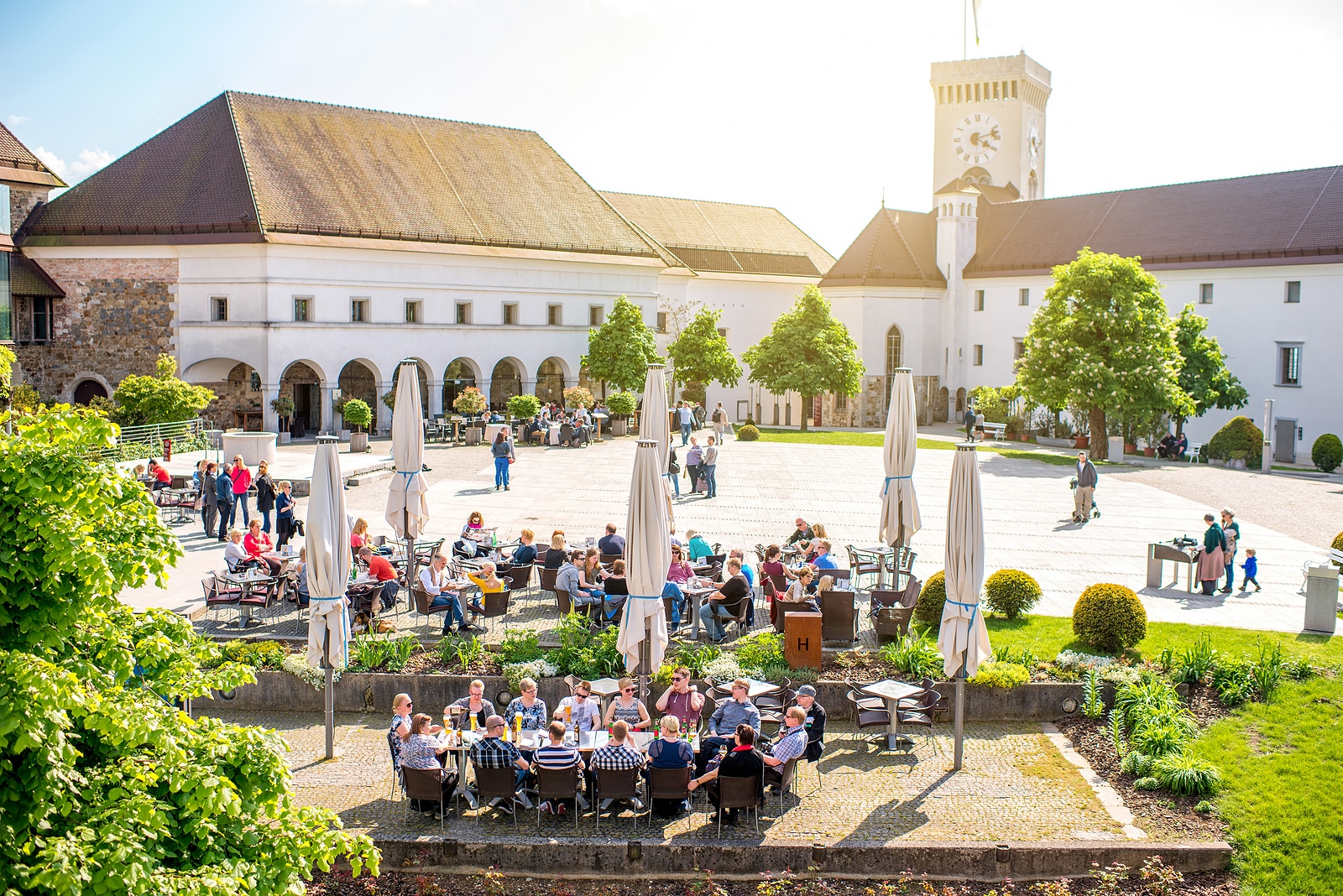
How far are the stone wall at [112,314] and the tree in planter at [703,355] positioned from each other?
71.6ft

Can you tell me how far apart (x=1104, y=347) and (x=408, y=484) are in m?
31.5

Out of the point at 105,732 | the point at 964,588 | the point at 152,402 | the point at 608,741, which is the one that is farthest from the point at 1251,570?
the point at 152,402

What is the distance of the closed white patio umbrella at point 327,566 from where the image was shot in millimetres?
13273

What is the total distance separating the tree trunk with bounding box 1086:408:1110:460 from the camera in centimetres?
4238

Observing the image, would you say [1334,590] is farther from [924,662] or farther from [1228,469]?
[1228,469]

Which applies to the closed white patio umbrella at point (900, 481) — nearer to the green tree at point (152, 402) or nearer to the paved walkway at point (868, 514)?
the paved walkway at point (868, 514)

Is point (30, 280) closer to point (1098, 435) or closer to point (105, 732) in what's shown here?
point (1098, 435)

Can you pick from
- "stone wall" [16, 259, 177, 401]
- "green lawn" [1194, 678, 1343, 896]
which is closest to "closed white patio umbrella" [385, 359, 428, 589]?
"green lawn" [1194, 678, 1343, 896]

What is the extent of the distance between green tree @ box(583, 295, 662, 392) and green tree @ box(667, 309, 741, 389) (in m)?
4.06

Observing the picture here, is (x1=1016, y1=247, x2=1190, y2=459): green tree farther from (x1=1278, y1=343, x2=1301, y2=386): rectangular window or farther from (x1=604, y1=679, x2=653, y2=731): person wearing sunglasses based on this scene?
(x1=604, y1=679, x2=653, y2=731): person wearing sunglasses

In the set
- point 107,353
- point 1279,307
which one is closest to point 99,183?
point 107,353

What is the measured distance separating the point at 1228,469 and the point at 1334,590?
25323 millimetres

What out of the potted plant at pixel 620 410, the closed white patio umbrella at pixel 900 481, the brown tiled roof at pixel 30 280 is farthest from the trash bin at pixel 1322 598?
the brown tiled roof at pixel 30 280

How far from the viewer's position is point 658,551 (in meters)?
13.1
